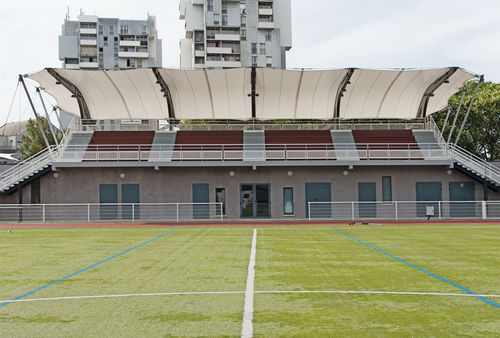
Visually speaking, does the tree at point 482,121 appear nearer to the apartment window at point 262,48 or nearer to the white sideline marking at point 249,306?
the white sideline marking at point 249,306

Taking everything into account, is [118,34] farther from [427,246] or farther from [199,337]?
[199,337]

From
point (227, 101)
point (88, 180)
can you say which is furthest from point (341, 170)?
point (88, 180)

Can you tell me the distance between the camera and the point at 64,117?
9869 centimetres

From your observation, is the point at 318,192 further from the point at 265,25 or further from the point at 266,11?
the point at 266,11

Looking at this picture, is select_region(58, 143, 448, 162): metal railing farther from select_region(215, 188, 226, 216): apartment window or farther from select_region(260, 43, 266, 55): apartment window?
select_region(260, 43, 266, 55): apartment window

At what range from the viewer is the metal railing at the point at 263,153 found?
107 feet

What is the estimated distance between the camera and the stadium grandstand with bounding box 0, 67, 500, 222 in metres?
31.7

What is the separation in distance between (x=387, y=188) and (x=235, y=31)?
65942 millimetres

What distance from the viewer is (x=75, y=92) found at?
119 ft

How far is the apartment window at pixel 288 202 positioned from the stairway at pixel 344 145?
3.71 meters

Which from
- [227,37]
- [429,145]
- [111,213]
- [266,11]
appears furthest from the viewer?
[266,11]

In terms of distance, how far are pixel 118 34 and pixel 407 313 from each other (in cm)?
10359

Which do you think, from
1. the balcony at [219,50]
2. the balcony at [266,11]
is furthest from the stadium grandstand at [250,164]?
the balcony at [266,11]

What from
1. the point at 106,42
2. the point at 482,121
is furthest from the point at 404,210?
the point at 106,42
